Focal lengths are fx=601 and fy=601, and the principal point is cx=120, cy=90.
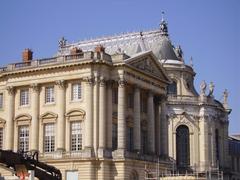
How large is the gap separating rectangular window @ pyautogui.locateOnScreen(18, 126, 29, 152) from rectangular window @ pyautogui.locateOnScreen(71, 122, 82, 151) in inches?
214

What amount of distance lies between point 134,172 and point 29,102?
12.4 meters

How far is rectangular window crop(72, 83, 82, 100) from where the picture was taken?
55644 mm

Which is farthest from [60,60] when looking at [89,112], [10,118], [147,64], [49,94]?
[147,64]

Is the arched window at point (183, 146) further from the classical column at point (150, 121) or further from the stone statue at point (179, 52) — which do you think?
the classical column at point (150, 121)

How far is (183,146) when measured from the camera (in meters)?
79.4

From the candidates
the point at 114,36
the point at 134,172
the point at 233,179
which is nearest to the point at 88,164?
the point at 134,172

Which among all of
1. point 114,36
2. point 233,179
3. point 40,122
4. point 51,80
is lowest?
point 233,179

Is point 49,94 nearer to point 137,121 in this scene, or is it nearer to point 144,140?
point 137,121

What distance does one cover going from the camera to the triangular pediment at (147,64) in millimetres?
57188

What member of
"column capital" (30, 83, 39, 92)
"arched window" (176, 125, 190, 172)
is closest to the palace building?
"column capital" (30, 83, 39, 92)

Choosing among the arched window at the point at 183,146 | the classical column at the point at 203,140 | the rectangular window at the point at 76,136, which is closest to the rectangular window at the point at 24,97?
the rectangular window at the point at 76,136

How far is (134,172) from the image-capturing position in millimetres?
55406

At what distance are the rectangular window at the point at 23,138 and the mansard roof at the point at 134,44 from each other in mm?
17850

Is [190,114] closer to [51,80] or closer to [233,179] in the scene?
[233,179]
